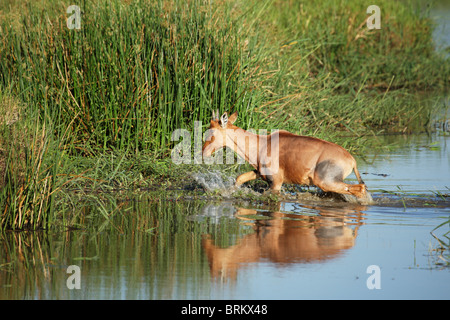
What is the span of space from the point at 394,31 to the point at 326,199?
12.7 metres

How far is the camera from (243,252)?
23.8 ft

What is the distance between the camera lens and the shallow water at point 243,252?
6.16 meters

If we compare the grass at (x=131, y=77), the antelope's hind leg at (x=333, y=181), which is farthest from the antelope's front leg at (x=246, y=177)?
the grass at (x=131, y=77)

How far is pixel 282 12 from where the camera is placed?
778 inches

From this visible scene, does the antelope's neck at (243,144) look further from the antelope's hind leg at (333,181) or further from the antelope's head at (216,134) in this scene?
the antelope's hind leg at (333,181)

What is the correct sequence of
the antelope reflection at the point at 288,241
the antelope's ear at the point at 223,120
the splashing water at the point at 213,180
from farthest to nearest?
1. the splashing water at the point at 213,180
2. the antelope's ear at the point at 223,120
3. the antelope reflection at the point at 288,241

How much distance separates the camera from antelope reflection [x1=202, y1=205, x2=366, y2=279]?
22.9 feet

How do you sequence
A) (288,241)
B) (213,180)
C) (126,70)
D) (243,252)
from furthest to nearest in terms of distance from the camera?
1. (126,70)
2. (213,180)
3. (288,241)
4. (243,252)

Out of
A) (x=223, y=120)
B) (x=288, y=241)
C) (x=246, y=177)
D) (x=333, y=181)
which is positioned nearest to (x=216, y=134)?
(x=223, y=120)

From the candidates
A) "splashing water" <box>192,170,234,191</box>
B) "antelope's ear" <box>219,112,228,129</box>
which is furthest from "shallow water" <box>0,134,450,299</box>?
"antelope's ear" <box>219,112,228,129</box>

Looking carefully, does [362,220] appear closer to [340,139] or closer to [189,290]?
[189,290]

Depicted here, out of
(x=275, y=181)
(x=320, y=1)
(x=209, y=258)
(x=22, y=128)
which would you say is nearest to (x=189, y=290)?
(x=209, y=258)

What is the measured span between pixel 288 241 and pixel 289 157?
2.21m

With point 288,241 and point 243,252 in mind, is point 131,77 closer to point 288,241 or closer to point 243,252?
point 288,241
